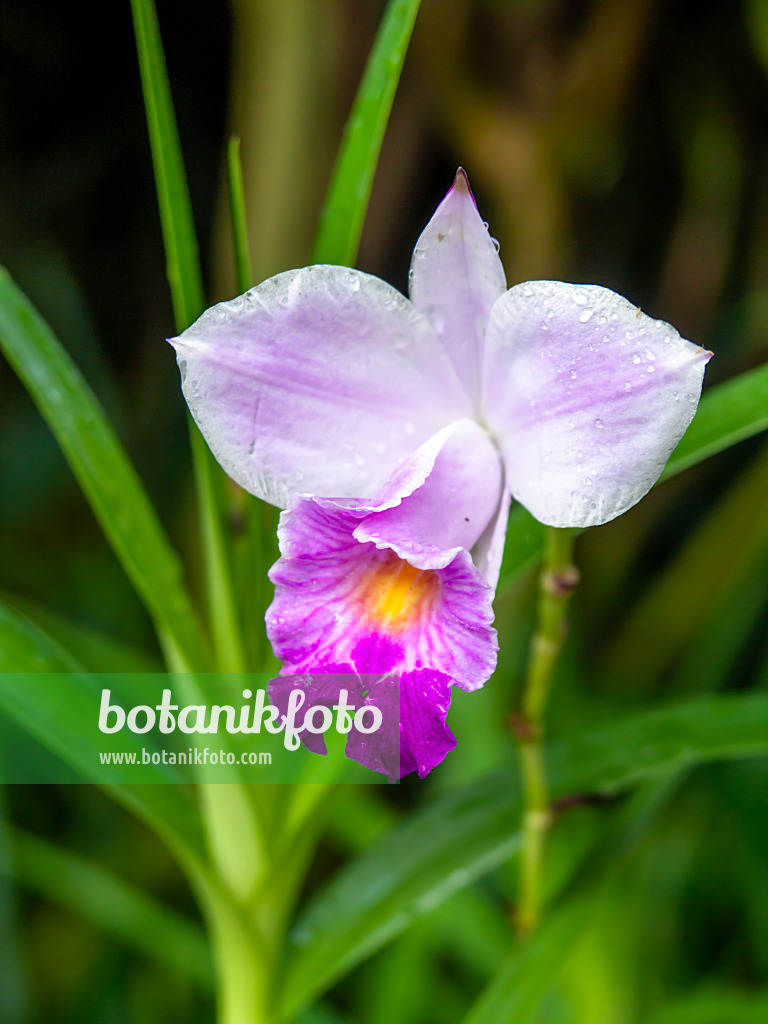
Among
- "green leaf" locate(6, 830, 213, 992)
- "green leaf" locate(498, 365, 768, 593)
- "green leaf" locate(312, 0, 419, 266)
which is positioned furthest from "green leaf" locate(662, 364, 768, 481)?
"green leaf" locate(6, 830, 213, 992)

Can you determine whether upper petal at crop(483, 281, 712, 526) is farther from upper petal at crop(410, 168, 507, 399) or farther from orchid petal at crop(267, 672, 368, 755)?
orchid petal at crop(267, 672, 368, 755)

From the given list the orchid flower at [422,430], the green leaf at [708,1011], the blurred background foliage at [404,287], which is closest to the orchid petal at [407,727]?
the orchid flower at [422,430]

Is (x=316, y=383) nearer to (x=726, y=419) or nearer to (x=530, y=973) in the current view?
(x=726, y=419)

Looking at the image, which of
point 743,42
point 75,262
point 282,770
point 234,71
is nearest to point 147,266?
point 75,262

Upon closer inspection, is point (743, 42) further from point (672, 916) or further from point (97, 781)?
point (97, 781)

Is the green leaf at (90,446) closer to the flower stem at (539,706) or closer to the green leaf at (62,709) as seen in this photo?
the green leaf at (62,709)

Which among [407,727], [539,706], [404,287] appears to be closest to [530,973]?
[539,706]
